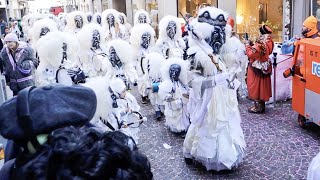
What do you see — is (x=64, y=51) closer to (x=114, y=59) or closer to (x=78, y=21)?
(x=114, y=59)

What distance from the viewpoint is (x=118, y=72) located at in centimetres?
652

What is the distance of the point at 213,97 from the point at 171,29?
4.15 metres

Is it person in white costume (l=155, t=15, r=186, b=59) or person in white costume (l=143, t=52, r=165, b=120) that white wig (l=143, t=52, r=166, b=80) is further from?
person in white costume (l=155, t=15, r=186, b=59)

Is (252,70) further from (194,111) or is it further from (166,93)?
(194,111)

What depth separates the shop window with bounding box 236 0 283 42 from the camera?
1212 centimetres

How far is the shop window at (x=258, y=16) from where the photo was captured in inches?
477

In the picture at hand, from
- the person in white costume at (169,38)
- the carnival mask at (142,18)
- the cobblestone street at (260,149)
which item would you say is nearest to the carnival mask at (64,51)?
the cobblestone street at (260,149)

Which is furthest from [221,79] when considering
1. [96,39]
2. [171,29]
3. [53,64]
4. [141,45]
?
[141,45]

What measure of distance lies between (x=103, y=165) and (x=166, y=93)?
529 centimetres

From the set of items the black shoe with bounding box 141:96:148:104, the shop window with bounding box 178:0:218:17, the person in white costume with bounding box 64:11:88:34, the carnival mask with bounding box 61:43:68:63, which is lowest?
the black shoe with bounding box 141:96:148:104

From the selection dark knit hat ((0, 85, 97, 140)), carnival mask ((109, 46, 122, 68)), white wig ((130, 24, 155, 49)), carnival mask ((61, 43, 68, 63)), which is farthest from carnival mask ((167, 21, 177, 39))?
→ dark knit hat ((0, 85, 97, 140))

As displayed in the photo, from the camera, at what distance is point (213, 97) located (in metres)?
4.77

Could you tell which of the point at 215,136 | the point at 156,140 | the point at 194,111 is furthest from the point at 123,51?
the point at 215,136

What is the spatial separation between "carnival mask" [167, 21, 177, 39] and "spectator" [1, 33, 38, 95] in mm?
3079
